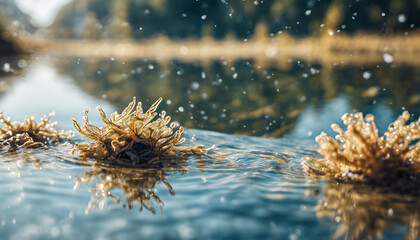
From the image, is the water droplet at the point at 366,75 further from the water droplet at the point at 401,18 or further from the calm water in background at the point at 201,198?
the water droplet at the point at 401,18

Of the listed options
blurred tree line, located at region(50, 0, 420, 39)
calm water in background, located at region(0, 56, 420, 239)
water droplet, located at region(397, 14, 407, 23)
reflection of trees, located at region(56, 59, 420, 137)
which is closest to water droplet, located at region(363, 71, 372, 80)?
reflection of trees, located at region(56, 59, 420, 137)

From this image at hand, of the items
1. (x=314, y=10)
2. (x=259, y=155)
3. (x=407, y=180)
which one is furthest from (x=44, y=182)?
(x=314, y=10)

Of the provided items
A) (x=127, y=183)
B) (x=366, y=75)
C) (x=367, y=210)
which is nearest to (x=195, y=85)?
(x=366, y=75)

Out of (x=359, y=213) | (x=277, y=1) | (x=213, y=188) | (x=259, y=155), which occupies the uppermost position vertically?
(x=277, y=1)

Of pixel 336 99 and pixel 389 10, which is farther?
pixel 389 10

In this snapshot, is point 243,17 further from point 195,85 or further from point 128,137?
point 128,137

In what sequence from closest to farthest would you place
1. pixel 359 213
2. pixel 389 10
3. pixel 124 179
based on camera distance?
pixel 359 213, pixel 124 179, pixel 389 10

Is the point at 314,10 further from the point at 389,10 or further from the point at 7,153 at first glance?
the point at 7,153
